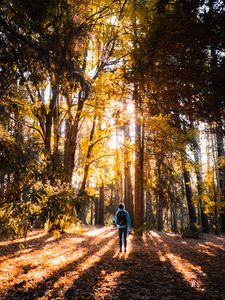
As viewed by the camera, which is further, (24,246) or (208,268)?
(24,246)

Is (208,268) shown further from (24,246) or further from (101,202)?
(101,202)

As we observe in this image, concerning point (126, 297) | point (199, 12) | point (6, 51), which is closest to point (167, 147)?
point (199, 12)

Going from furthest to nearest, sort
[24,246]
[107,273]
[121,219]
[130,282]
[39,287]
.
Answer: [24,246] → [121,219] → [107,273] → [130,282] → [39,287]

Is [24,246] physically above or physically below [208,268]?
above

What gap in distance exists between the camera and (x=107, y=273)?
6102 millimetres

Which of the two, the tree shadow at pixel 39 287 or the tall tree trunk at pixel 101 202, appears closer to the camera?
the tree shadow at pixel 39 287

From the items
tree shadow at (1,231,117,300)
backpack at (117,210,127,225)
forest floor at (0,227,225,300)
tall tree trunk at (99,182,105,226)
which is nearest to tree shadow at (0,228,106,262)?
forest floor at (0,227,225,300)

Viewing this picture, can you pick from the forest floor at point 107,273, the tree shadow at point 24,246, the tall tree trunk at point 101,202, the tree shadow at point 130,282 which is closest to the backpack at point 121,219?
the forest floor at point 107,273

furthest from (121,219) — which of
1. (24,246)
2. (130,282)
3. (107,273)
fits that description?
(24,246)

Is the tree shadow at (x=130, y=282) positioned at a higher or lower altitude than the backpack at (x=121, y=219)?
lower

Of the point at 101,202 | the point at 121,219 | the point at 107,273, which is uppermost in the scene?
the point at 121,219

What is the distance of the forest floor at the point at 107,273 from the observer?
4.81 meters

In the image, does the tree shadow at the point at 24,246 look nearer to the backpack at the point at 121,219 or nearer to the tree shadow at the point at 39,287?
the tree shadow at the point at 39,287

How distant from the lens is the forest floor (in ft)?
15.8
